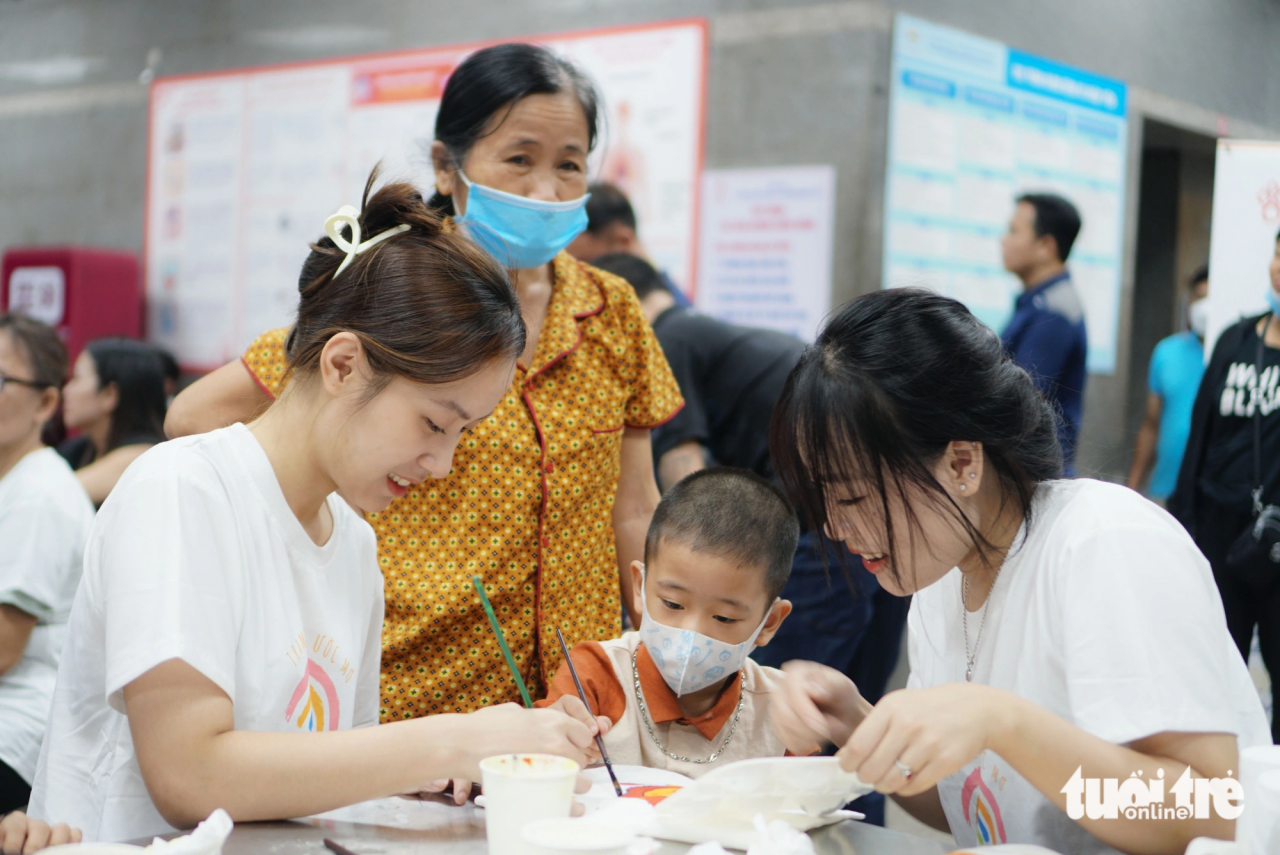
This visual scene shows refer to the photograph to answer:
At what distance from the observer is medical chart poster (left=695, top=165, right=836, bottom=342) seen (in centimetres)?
406

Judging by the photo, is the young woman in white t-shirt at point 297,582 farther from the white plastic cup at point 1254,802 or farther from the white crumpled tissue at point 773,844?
the white plastic cup at point 1254,802

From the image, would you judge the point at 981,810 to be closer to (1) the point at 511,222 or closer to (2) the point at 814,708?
(2) the point at 814,708

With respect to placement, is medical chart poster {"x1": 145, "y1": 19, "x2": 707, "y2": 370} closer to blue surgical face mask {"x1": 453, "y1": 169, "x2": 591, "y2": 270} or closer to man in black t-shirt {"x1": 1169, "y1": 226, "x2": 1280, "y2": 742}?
man in black t-shirt {"x1": 1169, "y1": 226, "x2": 1280, "y2": 742}

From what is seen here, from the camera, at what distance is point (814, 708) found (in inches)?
49.3

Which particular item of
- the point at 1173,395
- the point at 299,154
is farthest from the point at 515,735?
the point at 299,154

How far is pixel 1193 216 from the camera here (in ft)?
23.0

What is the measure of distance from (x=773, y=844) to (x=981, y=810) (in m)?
0.43

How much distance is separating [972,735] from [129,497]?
0.89 metres

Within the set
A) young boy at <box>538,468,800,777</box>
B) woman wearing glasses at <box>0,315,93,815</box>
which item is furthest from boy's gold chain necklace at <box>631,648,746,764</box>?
woman wearing glasses at <box>0,315,93,815</box>

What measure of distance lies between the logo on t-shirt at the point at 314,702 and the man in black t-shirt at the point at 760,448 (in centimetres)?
129

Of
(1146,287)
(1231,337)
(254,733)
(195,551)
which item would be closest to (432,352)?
(195,551)

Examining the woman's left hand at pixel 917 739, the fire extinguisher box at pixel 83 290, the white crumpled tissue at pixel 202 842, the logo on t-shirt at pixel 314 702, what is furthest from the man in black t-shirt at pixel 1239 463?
the fire extinguisher box at pixel 83 290

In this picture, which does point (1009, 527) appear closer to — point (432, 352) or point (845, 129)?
point (432, 352)

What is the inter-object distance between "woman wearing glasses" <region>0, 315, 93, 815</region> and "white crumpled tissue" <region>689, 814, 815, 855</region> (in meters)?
1.65
